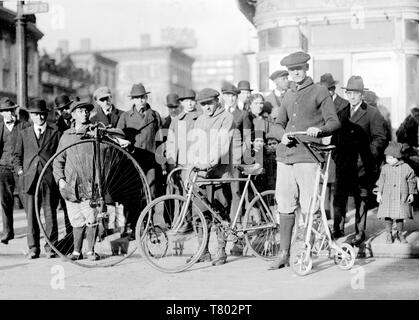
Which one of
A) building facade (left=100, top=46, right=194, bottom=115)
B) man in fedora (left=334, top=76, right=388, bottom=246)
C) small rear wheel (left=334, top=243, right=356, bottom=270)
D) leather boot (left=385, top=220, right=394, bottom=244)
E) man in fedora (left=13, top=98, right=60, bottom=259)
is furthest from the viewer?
building facade (left=100, top=46, right=194, bottom=115)

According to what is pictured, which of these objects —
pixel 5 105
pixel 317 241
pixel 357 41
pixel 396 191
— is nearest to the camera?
pixel 317 241

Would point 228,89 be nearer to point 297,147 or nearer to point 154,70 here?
point 297,147

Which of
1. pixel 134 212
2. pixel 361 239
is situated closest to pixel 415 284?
pixel 361 239

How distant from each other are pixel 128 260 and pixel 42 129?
1.96m

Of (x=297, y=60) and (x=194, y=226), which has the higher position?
(x=297, y=60)

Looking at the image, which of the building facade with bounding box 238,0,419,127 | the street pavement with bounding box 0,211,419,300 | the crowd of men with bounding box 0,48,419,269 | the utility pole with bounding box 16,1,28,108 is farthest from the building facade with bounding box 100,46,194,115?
the street pavement with bounding box 0,211,419,300

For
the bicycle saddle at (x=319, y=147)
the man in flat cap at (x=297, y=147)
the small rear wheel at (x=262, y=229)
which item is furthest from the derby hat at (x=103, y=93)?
the bicycle saddle at (x=319, y=147)

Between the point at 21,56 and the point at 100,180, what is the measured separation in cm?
427

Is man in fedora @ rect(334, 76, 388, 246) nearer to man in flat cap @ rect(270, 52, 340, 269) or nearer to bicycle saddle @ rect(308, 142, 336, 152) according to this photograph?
man in flat cap @ rect(270, 52, 340, 269)

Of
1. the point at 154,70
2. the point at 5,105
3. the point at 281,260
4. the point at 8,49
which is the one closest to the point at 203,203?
the point at 281,260

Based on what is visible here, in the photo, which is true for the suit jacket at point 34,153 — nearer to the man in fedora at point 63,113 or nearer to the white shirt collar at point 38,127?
the white shirt collar at point 38,127

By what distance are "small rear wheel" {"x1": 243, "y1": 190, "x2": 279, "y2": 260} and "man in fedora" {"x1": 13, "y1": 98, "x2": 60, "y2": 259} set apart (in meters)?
2.45

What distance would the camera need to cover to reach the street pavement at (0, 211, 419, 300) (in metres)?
5.77

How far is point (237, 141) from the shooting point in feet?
25.0
